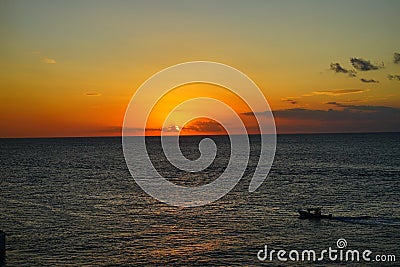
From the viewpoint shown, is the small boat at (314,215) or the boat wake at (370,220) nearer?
the boat wake at (370,220)

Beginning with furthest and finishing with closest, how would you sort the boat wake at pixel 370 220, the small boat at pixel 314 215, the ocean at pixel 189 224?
the small boat at pixel 314 215 < the boat wake at pixel 370 220 < the ocean at pixel 189 224

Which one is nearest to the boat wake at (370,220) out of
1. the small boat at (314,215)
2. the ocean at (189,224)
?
the ocean at (189,224)

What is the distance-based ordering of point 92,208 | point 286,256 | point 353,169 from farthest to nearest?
point 353,169
point 92,208
point 286,256

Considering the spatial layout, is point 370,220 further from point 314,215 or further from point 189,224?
point 189,224

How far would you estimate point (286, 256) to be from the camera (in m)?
47.9

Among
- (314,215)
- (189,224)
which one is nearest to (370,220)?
(314,215)

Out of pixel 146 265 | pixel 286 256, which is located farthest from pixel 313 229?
pixel 146 265

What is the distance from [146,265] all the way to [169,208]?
29.0m

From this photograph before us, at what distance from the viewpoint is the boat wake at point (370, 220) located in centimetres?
6150

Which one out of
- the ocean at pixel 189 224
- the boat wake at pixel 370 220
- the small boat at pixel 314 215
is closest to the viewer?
the ocean at pixel 189 224

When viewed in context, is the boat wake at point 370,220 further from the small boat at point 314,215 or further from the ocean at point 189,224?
the small boat at point 314,215

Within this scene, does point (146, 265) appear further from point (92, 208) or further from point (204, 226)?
point (92, 208)

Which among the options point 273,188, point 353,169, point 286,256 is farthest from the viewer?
point 353,169

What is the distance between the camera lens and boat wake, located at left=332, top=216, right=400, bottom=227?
202 ft
